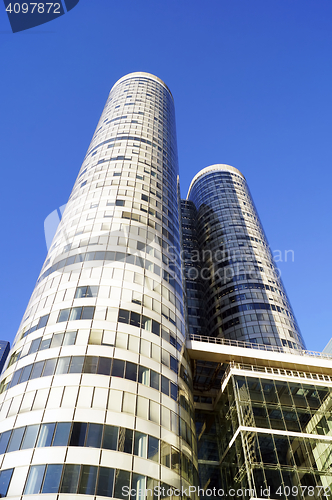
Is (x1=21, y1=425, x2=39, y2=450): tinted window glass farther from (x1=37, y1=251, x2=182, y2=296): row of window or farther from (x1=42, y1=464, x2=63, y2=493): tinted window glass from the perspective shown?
(x1=37, y1=251, x2=182, y2=296): row of window

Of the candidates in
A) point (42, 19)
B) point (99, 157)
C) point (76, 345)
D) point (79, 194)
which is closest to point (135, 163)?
point (99, 157)

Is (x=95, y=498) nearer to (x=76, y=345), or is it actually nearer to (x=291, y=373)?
(x=76, y=345)

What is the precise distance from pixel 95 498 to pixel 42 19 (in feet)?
118

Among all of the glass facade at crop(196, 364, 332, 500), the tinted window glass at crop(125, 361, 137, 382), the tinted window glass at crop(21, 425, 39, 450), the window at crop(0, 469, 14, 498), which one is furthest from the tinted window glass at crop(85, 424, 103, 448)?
the glass facade at crop(196, 364, 332, 500)

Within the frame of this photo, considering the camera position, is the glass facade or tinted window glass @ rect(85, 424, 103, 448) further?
the glass facade

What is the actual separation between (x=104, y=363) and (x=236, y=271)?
58.5m

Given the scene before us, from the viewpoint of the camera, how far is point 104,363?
3142 cm

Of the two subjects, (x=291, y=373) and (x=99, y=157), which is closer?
(x=291, y=373)

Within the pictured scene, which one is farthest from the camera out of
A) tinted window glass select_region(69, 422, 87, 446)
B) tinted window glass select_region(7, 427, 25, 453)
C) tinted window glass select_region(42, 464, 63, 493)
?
tinted window glass select_region(7, 427, 25, 453)

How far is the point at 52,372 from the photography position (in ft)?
101

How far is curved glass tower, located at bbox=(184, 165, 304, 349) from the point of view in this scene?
7456 centimetres

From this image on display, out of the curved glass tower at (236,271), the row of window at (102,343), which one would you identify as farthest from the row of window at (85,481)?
the curved glass tower at (236,271)

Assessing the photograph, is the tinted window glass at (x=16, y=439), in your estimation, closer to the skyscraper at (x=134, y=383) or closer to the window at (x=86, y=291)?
the skyscraper at (x=134, y=383)

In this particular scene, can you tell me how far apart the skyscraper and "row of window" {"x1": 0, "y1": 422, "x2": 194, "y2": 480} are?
0.26 ft
